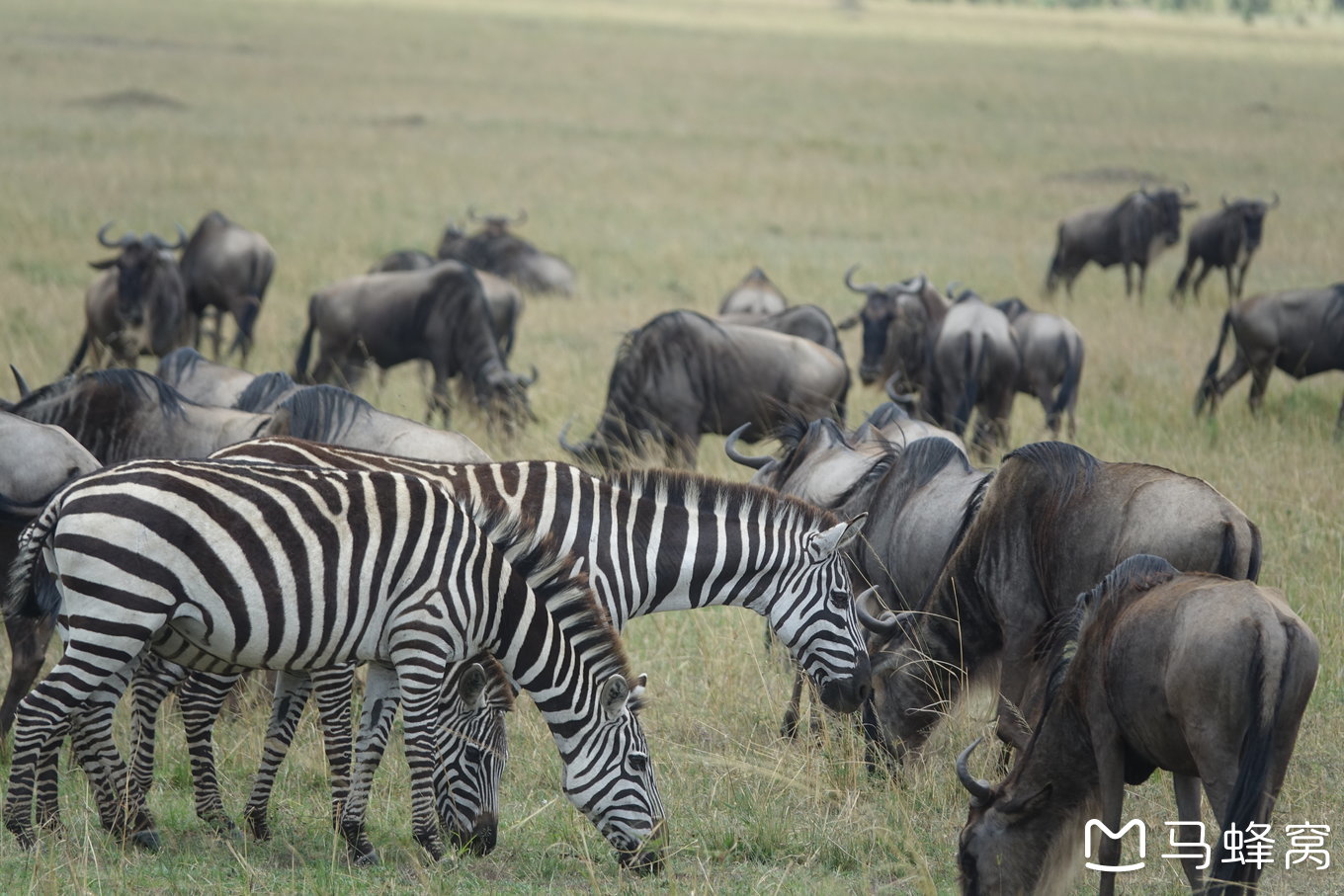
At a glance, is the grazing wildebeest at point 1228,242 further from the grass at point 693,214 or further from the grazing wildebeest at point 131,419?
the grazing wildebeest at point 131,419

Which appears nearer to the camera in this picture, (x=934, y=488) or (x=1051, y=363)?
(x=934, y=488)

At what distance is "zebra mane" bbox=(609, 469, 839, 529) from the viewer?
4922mm

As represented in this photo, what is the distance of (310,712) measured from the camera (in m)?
5.83

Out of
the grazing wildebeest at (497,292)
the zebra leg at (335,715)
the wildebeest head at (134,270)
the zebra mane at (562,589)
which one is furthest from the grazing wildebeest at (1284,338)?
the wildebeest head at (134,270)

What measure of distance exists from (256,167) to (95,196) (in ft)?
15.6

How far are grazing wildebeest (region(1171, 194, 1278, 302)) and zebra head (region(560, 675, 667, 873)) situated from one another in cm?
1489

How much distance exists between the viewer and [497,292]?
522 inches

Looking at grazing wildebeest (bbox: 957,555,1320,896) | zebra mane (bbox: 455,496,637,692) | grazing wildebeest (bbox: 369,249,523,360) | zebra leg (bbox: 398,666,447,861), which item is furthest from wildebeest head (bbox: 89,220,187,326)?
grazing wildebeest (bbox: 957,555,1320,896)

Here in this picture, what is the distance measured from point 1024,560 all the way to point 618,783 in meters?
1.71

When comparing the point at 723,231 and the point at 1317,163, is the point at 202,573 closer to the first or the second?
the point at 723,231

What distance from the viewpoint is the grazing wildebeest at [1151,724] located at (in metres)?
3.47

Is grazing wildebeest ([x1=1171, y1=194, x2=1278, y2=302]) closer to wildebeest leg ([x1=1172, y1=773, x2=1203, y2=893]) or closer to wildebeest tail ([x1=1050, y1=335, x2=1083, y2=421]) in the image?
wildebeest tail ([x1=1050, y1=335, x2=1083, y2=421])

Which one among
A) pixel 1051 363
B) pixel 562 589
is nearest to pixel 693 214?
pixel 1051 363

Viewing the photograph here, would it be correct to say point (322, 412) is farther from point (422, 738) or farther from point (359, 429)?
point (422, 738)
